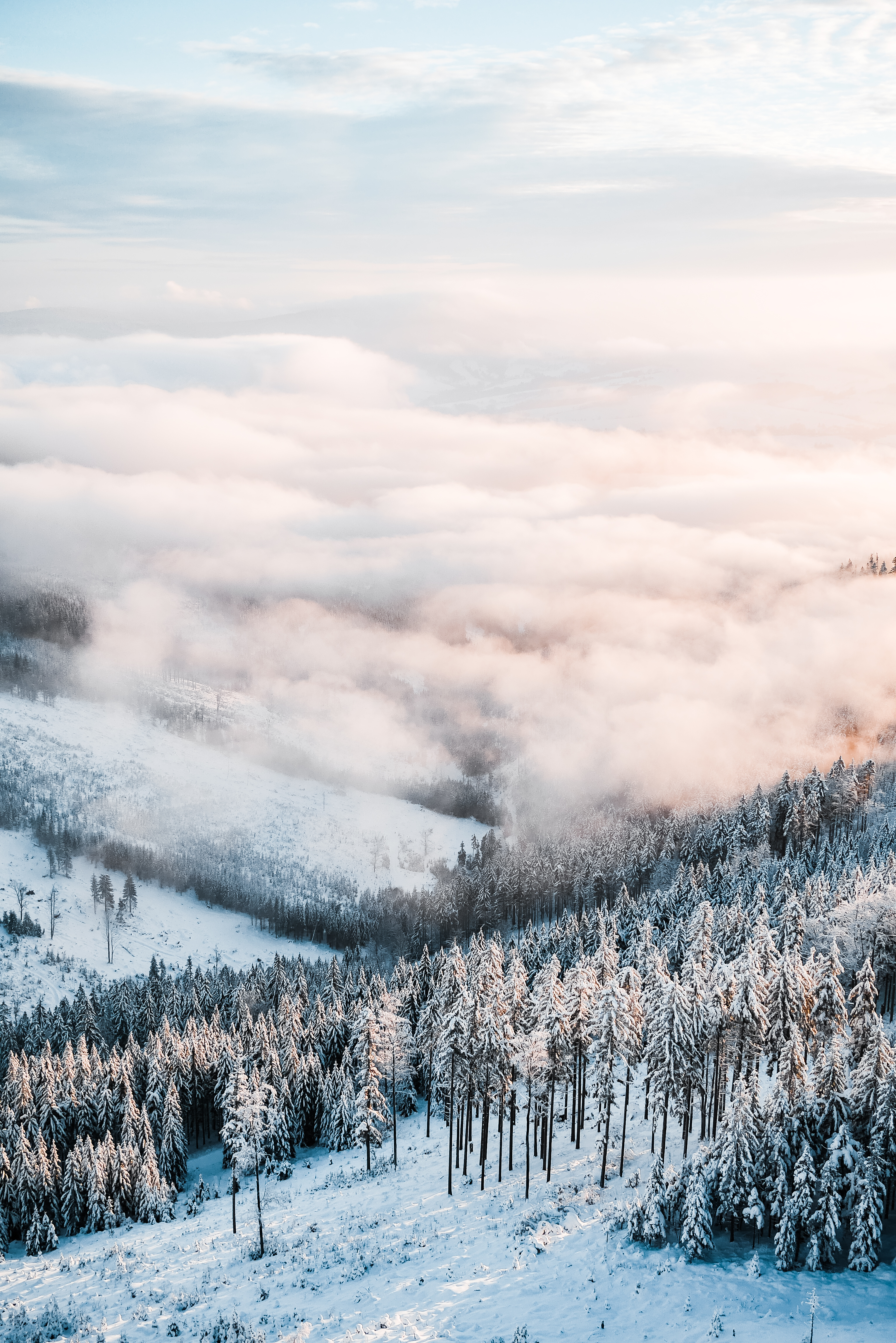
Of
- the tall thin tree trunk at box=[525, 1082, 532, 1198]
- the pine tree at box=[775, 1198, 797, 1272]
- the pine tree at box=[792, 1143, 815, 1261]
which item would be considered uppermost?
the pine tree at box=[792, 1143, 815, 1261]

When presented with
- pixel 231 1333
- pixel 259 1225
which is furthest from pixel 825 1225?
pixel 259 1225

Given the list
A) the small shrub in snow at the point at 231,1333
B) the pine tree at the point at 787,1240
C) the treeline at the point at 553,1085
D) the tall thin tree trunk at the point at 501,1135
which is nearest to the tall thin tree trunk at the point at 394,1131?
the treeline at the point at 553,1085

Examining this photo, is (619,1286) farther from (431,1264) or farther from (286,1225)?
(286,1225)

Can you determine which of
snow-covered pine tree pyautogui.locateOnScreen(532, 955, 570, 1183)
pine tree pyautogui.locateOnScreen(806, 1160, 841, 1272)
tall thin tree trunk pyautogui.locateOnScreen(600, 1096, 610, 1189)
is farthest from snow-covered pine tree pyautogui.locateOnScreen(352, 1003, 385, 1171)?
pine tree pyautogui.locateOnScreen(806, 1160, 841, 1272)

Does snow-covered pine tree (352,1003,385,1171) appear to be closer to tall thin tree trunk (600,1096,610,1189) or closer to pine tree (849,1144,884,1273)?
tall thin tree trunk (600,1096,610,1189)

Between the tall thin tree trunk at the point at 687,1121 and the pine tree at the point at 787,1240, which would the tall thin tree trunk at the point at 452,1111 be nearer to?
the tall thin tree trunk at the point at 687,1121

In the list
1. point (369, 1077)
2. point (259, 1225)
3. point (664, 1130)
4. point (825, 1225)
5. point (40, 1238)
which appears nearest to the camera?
point (825, 1225)

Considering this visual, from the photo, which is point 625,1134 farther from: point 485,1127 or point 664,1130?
point 485,1127

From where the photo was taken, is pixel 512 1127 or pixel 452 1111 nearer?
pixel 512 1127
